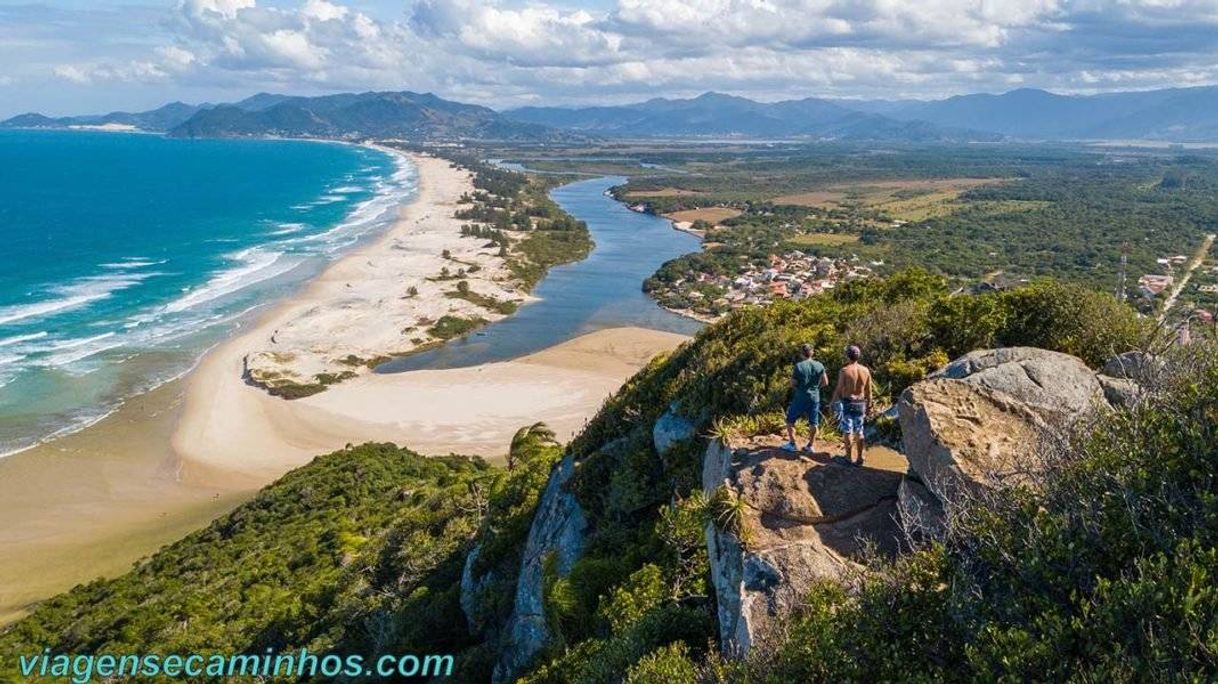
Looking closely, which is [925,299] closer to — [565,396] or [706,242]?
[565,396]

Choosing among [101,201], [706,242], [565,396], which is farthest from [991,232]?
[101,201]

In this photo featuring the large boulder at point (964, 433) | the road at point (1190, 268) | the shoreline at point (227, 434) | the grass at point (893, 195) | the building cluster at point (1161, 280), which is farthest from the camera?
the grass at point (893, 195)

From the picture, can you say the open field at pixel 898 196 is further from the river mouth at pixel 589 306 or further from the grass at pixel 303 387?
the grass at pixel 303 387

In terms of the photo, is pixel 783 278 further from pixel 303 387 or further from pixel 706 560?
pixel 706 560

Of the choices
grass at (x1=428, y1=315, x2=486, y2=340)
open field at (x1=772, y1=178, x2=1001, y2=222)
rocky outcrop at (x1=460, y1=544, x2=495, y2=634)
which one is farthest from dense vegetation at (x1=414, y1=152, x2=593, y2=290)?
rocky outcrop at (x1=460, y1=544, x2=495, y2=634)

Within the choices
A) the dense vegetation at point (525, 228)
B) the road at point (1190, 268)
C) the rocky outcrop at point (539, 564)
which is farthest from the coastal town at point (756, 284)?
the rocky outcrop at point (539, 564)

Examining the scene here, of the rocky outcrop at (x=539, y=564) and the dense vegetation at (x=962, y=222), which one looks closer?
the rocky outcrop at (x=539, y=564)

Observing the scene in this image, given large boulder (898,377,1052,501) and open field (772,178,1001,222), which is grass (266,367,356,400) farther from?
open field (772,178,1001,222)
